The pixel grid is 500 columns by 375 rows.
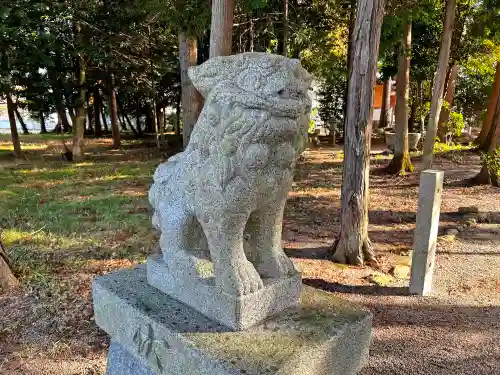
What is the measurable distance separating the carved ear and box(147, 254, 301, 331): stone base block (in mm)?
845

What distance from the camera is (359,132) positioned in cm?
449

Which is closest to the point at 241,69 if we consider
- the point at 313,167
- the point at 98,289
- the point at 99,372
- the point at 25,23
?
the point at 98,289

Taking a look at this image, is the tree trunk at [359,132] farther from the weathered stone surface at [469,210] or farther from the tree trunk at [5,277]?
the tree trunk at [5,277]

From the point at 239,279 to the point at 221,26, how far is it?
3.79 metres

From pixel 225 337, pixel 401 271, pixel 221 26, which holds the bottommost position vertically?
pixel 401 271

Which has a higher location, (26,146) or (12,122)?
(12,122)

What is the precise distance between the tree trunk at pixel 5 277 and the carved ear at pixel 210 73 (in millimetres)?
3196

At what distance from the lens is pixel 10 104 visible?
10.8 metres

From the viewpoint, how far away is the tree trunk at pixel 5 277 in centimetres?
403

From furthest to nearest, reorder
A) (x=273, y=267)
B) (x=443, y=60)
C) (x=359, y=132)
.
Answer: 1. (x=443, y=60)
2. (x=359, y=132)
3. (x=273, y=267)

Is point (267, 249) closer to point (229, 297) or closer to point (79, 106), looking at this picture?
point (229, 297)

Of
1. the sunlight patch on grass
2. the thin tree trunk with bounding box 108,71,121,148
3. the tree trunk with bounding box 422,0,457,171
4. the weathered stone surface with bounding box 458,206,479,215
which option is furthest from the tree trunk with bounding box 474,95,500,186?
the sunlight patch on grass

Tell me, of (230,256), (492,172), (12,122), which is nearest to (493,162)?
(492,172)

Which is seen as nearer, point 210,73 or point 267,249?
point 210,73
